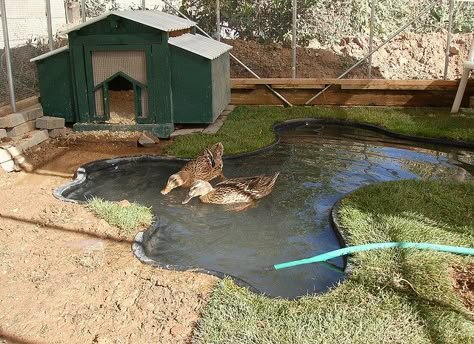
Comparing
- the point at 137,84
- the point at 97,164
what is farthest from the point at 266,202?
the point at 137,84

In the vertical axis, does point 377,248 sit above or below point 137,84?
below

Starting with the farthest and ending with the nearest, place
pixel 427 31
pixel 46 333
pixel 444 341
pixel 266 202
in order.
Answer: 1. pixel 427 31
2. pixel 266 202
3. pixel 46 333
4. pixel 444 341

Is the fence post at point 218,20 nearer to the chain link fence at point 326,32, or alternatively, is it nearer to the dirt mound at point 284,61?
the chain link fence at point 326,32

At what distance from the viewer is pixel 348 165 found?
781 centimetres

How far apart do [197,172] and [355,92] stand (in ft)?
19.2

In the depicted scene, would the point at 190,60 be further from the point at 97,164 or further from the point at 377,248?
the point at 377,248

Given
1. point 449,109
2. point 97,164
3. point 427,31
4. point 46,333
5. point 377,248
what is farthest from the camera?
point 427,31

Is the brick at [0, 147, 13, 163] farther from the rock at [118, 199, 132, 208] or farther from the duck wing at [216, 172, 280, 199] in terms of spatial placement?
the duck wing at [216, 172, 280, 199]

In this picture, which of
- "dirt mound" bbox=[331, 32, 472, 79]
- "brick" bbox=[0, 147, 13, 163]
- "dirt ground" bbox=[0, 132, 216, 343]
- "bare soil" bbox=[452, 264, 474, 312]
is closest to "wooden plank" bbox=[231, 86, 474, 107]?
"dirt mound" bbox=[331, 32, 472, 79]

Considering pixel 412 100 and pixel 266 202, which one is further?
pixel 412 100

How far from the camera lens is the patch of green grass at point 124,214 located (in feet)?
17.8

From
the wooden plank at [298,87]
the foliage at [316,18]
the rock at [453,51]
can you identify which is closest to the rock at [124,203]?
the wooden plank at [298,87]

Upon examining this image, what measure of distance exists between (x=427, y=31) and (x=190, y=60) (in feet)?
20.1

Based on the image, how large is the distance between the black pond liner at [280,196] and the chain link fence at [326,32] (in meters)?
2.87
